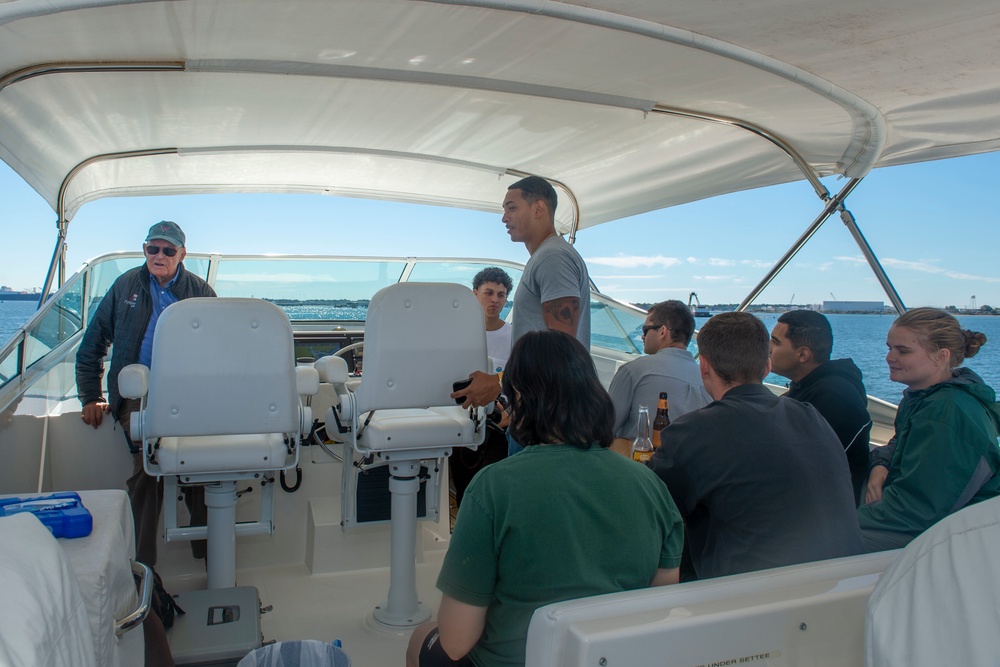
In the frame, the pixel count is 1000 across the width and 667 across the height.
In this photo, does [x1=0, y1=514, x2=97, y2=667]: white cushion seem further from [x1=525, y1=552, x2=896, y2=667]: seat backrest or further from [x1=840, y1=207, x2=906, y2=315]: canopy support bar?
[x1=840, y1=207, x2=906, y2=315]: canopy support bar

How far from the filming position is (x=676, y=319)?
3.30 m

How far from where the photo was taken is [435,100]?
3246mm

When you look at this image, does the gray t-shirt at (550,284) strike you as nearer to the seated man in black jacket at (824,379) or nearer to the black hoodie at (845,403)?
the seated man in black jacket at (824,379)

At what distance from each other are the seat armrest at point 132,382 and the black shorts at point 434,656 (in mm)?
1486

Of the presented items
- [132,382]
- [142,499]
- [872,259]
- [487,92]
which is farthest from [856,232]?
[142,499]

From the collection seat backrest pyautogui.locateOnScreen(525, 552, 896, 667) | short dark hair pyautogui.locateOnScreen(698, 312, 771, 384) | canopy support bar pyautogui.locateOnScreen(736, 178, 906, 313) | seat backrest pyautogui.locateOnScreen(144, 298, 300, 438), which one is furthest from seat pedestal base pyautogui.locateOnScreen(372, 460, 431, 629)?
canopy support bar pyautogui.locateOnScreen(736, 178, 906, 313)

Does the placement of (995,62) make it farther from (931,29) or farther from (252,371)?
(252,371)

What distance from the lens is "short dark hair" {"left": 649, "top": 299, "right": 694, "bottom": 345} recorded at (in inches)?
130

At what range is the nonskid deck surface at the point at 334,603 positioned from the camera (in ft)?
9.51

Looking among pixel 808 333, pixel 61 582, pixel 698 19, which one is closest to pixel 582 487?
pixel 61 582

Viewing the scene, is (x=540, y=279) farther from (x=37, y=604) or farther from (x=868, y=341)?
(x=868, y=341)

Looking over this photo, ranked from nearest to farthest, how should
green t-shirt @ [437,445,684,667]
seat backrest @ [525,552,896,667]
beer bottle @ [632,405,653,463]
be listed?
seat backrest @ [525,552,896,667] → green t-shirt @ [437,445,684,667] → beer bottle @ [632,405,653,463]

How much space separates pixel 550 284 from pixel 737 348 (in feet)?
3.58

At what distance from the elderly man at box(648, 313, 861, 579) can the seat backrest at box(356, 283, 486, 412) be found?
1.09 meters
